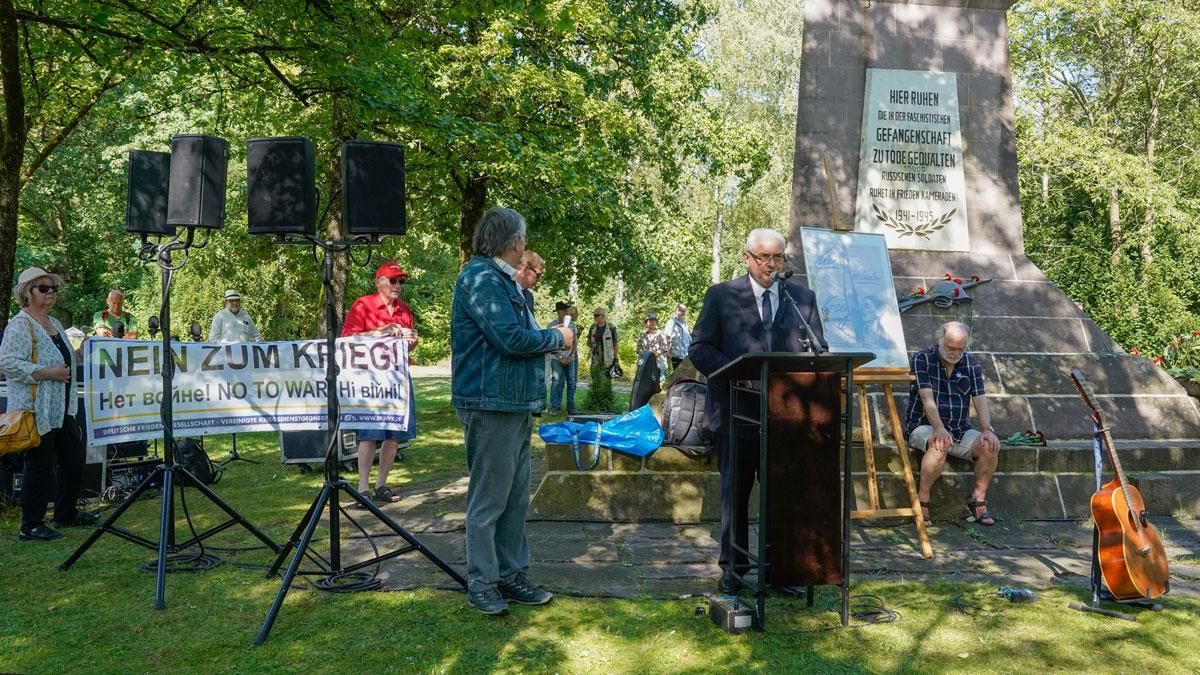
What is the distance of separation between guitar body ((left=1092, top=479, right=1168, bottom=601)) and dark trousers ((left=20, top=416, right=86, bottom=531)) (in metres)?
6.91

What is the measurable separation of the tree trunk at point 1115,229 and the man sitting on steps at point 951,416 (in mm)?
22872

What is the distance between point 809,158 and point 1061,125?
20.2 m

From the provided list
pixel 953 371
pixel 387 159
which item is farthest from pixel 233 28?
pixel 953 371

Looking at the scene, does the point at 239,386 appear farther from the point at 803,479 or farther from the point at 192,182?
the point at 803,479

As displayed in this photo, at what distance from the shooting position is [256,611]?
472 centimetres

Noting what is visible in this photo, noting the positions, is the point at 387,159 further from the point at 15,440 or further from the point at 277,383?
the point at 15,440

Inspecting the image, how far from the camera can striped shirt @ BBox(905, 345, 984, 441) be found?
673cm

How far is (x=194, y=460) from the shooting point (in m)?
8.59

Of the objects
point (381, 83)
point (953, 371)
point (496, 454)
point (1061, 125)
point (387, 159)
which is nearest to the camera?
point (496, 454)

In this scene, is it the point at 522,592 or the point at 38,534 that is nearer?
the point at 522,592

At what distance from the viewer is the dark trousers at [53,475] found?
649 cm

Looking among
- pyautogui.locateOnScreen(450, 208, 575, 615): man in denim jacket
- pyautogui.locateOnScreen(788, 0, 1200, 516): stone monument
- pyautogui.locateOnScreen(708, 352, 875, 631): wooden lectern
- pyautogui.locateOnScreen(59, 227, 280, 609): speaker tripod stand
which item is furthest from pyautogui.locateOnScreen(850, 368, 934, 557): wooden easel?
pyautogui.locateOnScreen(59, 227, 280, 609): speaker tripod stand

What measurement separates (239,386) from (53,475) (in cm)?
154

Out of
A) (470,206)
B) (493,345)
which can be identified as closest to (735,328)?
(493,345)
